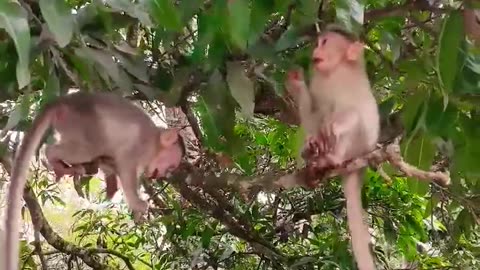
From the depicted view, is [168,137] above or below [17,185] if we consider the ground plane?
above

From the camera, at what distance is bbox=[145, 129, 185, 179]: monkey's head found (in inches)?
59.1

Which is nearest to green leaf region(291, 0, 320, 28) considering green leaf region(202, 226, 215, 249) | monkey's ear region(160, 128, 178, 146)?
monkey's ear region(160, 128, 178, 146)

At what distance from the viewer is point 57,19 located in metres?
0.90

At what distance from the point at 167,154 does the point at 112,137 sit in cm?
11

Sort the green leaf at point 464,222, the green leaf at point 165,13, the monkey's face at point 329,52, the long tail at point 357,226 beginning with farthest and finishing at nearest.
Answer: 1. the green leaf at point 464,222
2. the monkey's face at point 329,52
3. the long tail at point 357,226
4. the green leaf at point 165,13

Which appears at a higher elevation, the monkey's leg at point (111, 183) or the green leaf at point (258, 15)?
the monkey's leg at point (111, 183)

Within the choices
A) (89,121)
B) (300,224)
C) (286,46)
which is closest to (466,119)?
(286,46)

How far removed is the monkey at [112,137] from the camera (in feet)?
4.32

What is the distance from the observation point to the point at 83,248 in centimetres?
220

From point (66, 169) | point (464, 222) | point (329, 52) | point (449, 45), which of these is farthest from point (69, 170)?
point (464, 222)

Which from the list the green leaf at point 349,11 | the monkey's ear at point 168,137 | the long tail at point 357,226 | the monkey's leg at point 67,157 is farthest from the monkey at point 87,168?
the green leaf at point 349,11

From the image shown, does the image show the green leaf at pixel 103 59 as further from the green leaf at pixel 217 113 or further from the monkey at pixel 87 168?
the monkey at pixel 87 168

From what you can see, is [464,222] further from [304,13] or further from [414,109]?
[304,13]

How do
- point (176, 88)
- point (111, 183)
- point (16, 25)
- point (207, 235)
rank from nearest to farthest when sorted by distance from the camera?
point (16, 25), point (176, 88), point (111, 183), point (207, 235)
